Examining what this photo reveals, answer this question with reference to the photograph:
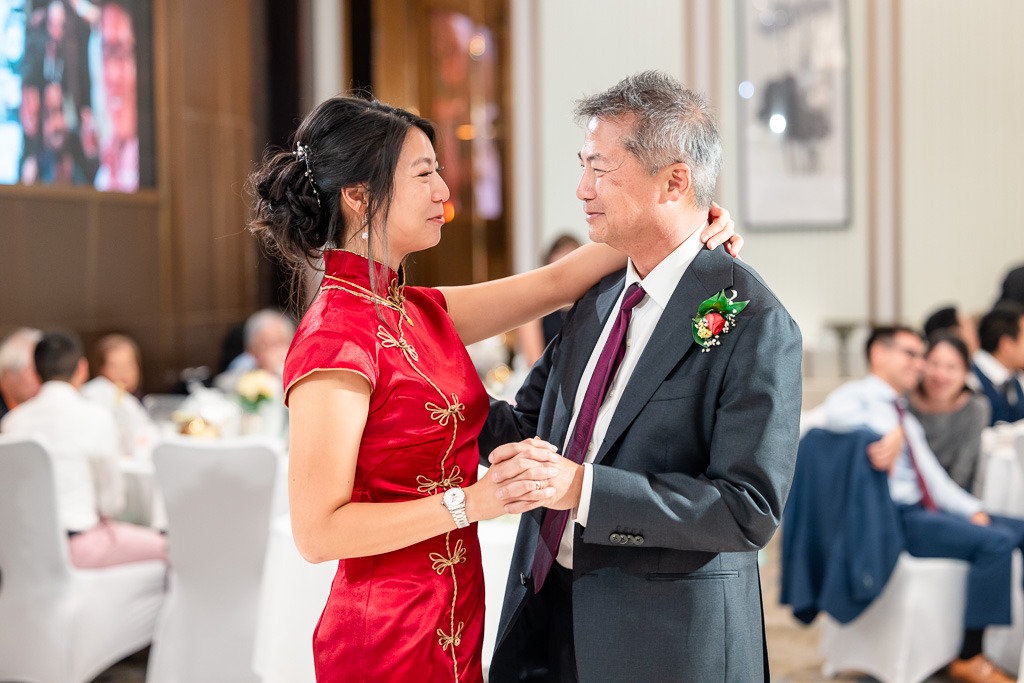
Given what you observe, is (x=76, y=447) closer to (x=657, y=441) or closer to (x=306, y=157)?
(x=306, y=157)

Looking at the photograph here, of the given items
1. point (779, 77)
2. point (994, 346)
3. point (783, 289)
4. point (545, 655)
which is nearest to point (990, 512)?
point (994, 346)

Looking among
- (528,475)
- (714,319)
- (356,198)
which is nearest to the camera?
(528,475)

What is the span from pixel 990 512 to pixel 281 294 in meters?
4.95

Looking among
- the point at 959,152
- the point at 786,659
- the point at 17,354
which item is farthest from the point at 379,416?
the point at 959,152

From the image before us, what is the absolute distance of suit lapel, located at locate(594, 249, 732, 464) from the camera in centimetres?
151

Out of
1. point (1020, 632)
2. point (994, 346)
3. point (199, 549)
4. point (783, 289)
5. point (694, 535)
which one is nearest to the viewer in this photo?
point (694, 535)

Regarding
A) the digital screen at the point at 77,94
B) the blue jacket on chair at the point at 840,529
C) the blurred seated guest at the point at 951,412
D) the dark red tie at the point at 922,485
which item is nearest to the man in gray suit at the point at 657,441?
the blue jacket on chair at the point at 840,529

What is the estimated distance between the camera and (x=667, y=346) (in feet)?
5.00

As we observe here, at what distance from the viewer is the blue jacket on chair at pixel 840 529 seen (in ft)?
11.6

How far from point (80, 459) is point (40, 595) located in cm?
52

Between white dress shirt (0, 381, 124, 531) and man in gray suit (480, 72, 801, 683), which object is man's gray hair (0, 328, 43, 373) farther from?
man in gray suit (480, 72, 801, 683)

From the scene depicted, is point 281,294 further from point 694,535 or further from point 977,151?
point 694,535

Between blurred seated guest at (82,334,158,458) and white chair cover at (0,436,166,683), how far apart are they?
0.71 metres

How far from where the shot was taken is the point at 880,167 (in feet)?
24.3
